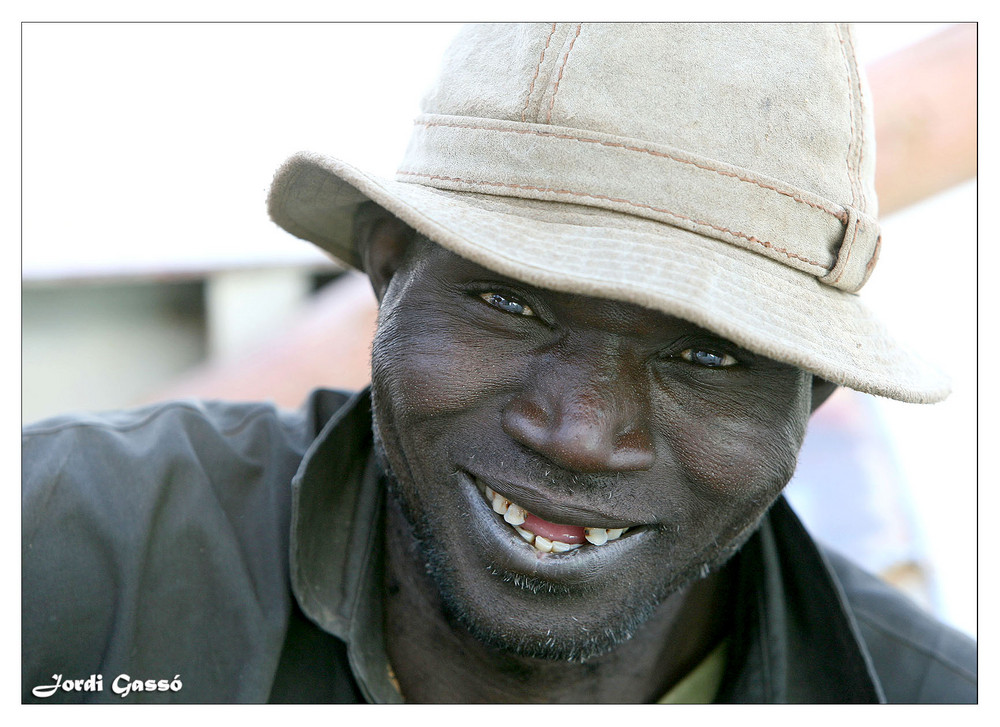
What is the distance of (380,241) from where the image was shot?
151 cm

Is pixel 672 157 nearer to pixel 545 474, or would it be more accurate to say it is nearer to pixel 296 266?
pixel 545 474

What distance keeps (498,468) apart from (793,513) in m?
0.81

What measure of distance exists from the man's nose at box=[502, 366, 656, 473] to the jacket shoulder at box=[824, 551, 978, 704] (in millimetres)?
949

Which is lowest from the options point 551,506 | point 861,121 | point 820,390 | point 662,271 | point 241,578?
point 241,578

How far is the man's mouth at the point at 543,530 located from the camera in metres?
1.34

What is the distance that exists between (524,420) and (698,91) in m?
0.52

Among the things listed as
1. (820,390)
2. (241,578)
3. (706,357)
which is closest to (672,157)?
(706,357)

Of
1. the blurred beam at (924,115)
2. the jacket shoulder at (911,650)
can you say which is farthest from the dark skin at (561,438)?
the blurred beam at (924,115)

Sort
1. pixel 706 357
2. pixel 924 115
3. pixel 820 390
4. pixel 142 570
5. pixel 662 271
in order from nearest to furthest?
pixel 662 271 < pixel 706 357 < pixel 142 570 < pixel 820 390 < pixel 924 115

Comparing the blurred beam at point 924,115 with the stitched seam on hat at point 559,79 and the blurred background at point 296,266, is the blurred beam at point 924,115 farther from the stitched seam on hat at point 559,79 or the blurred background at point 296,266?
the stitched seam on hat at point 559,79

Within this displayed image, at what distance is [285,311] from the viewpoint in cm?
316

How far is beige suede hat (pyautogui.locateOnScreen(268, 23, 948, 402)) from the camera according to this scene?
1.15 metres

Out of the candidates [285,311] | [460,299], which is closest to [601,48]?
[460,299]
